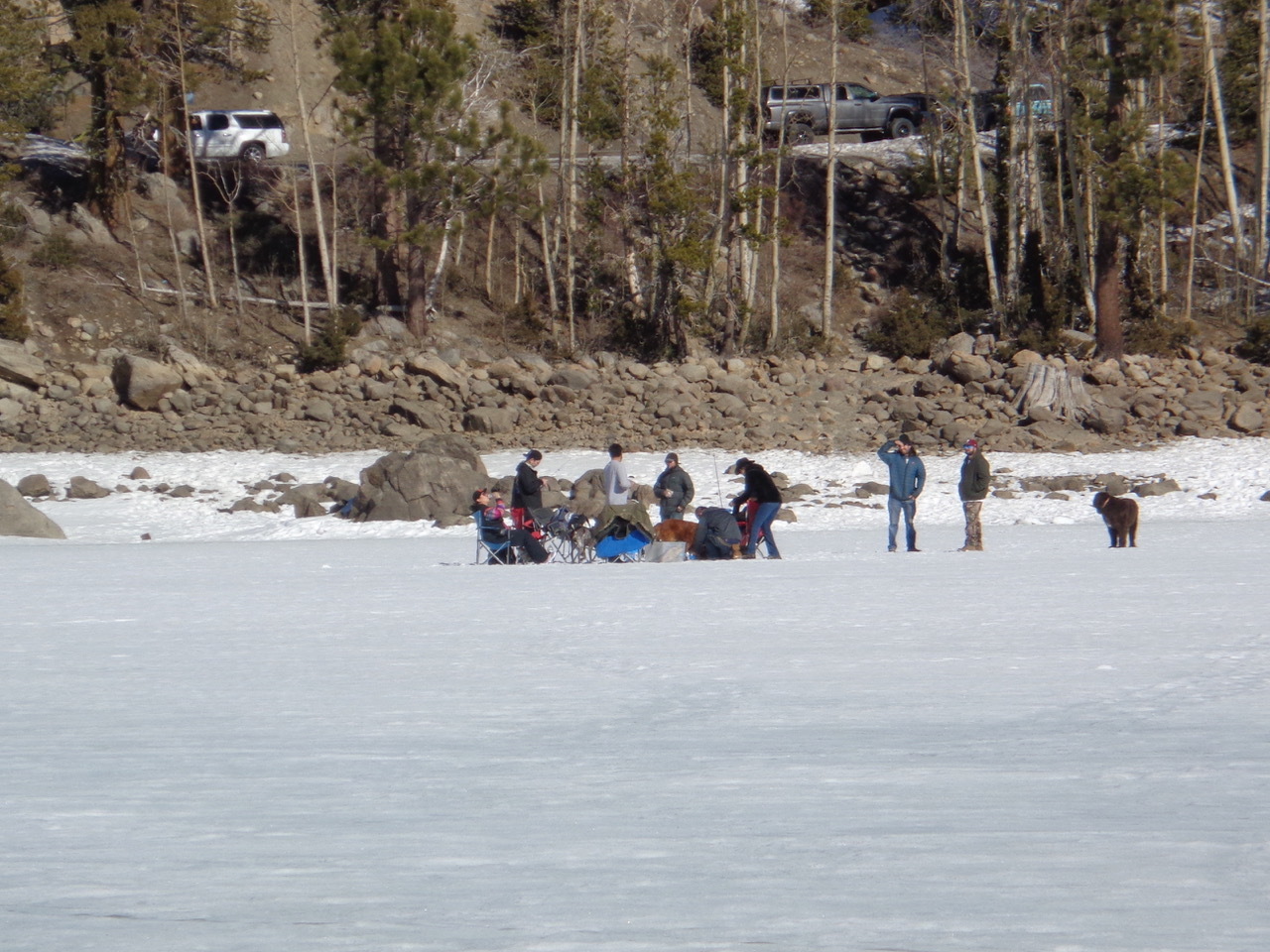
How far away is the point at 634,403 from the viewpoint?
31.5 metres

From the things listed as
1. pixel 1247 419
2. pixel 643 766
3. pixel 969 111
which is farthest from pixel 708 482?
pixel 643 766

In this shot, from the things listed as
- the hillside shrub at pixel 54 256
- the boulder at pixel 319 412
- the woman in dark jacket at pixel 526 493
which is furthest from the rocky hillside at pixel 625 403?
the woman in dark jacket at pixel 526 493

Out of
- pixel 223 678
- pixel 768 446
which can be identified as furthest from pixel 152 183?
pixel 223 678

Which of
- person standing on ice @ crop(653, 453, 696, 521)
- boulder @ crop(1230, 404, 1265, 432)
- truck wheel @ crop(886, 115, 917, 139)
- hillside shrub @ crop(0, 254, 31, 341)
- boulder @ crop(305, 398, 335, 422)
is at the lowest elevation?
person standing on ice @ crop(653, 453, 696, 521)

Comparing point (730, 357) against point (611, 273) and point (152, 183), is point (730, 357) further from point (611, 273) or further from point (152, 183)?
point (152, 183)

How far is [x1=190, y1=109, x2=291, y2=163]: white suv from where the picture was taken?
43.0 m

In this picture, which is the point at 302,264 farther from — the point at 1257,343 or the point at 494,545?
the point at 1257,343

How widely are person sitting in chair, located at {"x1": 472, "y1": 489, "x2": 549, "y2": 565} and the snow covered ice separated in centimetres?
335

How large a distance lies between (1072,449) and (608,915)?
26157mm

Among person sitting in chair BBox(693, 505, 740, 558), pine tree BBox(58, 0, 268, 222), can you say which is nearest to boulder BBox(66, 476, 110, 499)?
person sitting in chair BBox(693, 505, 740, 558)

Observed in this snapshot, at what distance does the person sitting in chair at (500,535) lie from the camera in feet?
52.3

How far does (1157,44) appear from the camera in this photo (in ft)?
108

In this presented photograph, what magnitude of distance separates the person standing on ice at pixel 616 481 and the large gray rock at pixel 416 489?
6549mm

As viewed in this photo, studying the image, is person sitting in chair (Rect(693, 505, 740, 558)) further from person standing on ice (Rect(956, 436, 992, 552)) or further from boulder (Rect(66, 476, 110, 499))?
boulder (Rect(66, 476, 110, 499))
